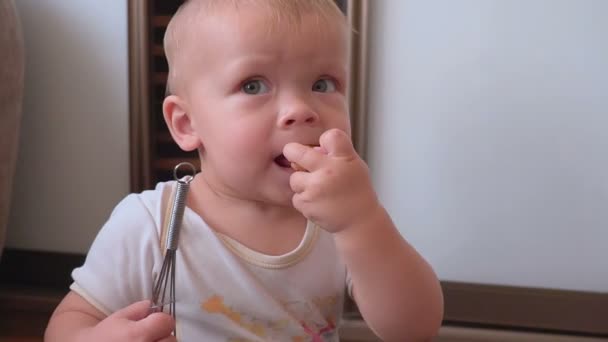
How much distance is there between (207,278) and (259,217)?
8cm

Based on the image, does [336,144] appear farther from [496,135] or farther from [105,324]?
[496,135]

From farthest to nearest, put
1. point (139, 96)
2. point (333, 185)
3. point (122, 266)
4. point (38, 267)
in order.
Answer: point (38, 267) → point (139, 96) → point (122, 266) → point (333, 185)

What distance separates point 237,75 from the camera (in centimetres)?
57

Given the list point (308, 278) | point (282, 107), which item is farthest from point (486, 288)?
point (282, 107)

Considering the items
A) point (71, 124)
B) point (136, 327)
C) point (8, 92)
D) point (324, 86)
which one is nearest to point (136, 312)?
point (136, 327)

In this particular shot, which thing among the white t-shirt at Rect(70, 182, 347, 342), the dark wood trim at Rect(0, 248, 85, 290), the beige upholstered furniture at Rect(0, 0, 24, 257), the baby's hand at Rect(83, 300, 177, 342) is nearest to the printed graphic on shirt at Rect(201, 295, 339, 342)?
the white t-shirt at Rect(70, 182, 347, 342)

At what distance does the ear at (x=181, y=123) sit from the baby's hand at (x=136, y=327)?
18cm

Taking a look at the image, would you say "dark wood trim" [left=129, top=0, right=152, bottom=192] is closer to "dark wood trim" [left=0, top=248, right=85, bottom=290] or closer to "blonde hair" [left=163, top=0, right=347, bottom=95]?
"dark wood trim" [left=0, top=248, right=85, bottom=290]

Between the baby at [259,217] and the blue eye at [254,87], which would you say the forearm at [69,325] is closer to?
the baby at [259,217]

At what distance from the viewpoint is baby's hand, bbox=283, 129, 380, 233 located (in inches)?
19.4

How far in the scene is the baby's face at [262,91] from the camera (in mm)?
566

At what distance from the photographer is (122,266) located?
0.60 metres

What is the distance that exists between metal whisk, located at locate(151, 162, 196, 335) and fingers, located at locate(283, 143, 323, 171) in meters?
0.09

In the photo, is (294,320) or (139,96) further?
(139,96)
